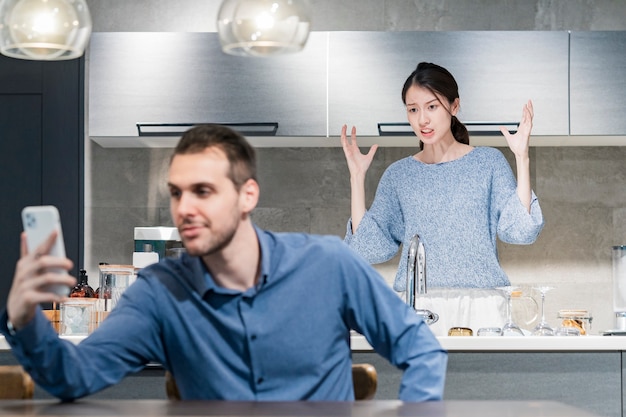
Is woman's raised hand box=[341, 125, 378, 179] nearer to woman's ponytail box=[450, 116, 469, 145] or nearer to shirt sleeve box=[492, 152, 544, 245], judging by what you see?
woman's ponytail box=[450, 116, 469, 145]

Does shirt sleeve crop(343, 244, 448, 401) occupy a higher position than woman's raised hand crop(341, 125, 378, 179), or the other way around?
woman's raised hand crop(341, 125, 378, 179)

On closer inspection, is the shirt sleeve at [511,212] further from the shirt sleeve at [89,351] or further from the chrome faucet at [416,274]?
the shirt sleeve at [89,351]

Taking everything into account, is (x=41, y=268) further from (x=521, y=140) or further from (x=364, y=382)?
(x=521, y=140)

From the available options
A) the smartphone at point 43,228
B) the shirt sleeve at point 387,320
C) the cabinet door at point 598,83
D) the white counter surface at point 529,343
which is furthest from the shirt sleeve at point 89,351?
the cabinet door at point 598,83

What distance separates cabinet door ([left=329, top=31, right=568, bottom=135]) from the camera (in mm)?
4203

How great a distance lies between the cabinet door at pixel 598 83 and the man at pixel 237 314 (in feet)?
8.04

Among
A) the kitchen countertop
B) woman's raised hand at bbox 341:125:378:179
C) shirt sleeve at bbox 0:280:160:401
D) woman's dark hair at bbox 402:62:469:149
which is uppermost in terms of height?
woman's dark hair at bbox 402:62:469:149

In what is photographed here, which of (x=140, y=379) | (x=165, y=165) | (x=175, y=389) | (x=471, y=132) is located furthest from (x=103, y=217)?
(x=175, y=389)

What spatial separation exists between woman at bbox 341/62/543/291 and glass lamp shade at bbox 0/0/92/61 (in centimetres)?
178

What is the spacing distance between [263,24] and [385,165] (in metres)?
2.67

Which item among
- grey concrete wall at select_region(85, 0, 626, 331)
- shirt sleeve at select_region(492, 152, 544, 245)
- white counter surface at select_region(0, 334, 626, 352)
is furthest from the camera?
grey concrete wall at select_region(85, 0, 626, 331)

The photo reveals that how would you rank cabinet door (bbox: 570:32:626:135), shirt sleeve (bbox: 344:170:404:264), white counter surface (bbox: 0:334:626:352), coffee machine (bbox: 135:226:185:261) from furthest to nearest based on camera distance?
coffee machine (bbox: 135:226:185:261)
cabinet door (bbox: 570:32:626:135)
shirt sleeve (bbox: 344:170:404:264)
white counter surface (bbox: 0:334:626:352)

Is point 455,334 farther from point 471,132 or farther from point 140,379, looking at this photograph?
point 471,132

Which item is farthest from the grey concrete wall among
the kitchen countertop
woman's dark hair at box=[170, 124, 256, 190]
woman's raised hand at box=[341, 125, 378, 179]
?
the kitchen countertop
